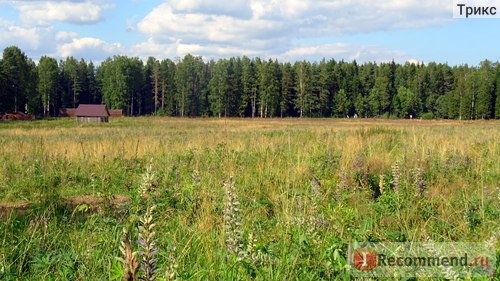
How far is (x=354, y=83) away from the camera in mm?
103188

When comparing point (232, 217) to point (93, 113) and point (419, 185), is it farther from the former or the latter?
point (93, 113)

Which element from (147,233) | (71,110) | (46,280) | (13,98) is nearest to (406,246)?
(46,280)

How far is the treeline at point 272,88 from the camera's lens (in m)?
93.6

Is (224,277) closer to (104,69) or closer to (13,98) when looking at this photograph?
(13,98)

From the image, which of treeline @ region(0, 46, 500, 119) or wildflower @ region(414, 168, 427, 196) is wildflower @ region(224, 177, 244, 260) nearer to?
wildflower @ region(414, 168, 427, 196)

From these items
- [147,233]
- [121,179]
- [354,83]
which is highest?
[354,83]

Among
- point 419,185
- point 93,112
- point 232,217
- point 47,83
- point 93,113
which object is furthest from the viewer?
point 47,83

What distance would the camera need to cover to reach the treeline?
307 ft

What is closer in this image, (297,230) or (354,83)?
(297,230)

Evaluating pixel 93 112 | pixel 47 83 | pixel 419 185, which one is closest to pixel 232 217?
pixel 419 185

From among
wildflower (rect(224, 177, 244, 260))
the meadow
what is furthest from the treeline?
wildflower (rect(224, 177, 244, 260))

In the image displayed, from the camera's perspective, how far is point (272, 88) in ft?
313

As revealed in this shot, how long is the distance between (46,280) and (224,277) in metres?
1.19

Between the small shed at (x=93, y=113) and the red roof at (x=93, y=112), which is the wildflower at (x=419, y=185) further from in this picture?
the red roof at (x=93, y=112)
